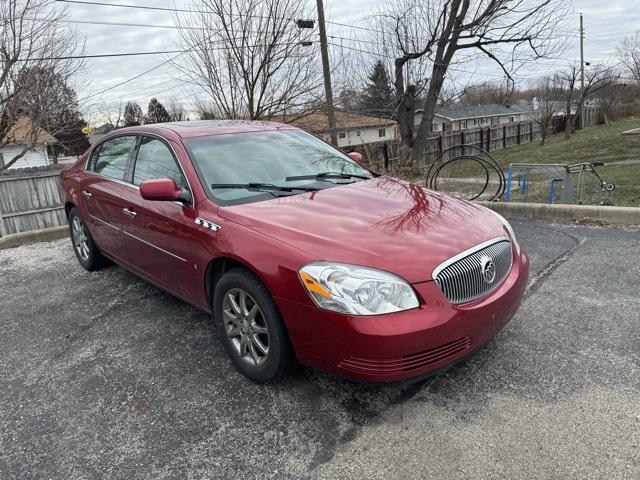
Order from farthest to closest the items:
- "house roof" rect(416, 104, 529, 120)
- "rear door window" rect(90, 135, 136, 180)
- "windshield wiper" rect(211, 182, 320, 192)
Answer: "house roof" rect(416, 104, 529, 120)
"rear door window" rect(90, 135, 136, 180)
"windshield wiper" rect(211, 182, 320, 192)

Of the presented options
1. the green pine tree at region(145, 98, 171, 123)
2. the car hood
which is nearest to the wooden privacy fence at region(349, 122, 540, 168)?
the car hood

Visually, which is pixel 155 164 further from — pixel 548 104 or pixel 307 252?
pixel 548 104

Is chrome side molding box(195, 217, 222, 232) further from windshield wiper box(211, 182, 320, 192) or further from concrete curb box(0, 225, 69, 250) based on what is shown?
concrete curb box(0, 225, 69, 250)

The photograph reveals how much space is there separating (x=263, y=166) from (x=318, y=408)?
1836 mm

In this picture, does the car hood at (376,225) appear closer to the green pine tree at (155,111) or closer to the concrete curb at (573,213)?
the concrete curb at (573,213)

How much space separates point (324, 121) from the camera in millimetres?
12430

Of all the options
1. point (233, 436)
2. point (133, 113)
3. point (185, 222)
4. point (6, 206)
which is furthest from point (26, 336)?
point (133, 113)

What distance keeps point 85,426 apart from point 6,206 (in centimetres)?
923

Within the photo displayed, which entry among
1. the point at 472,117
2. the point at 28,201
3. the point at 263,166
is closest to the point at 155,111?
the point at 472,117

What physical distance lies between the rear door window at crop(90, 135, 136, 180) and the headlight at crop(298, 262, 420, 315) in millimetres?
2677

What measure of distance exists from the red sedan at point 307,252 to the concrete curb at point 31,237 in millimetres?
3758

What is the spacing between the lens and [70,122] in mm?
14664

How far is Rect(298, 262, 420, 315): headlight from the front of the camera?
Answer: 234cm

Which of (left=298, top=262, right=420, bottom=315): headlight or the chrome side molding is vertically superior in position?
the chrome side molding
